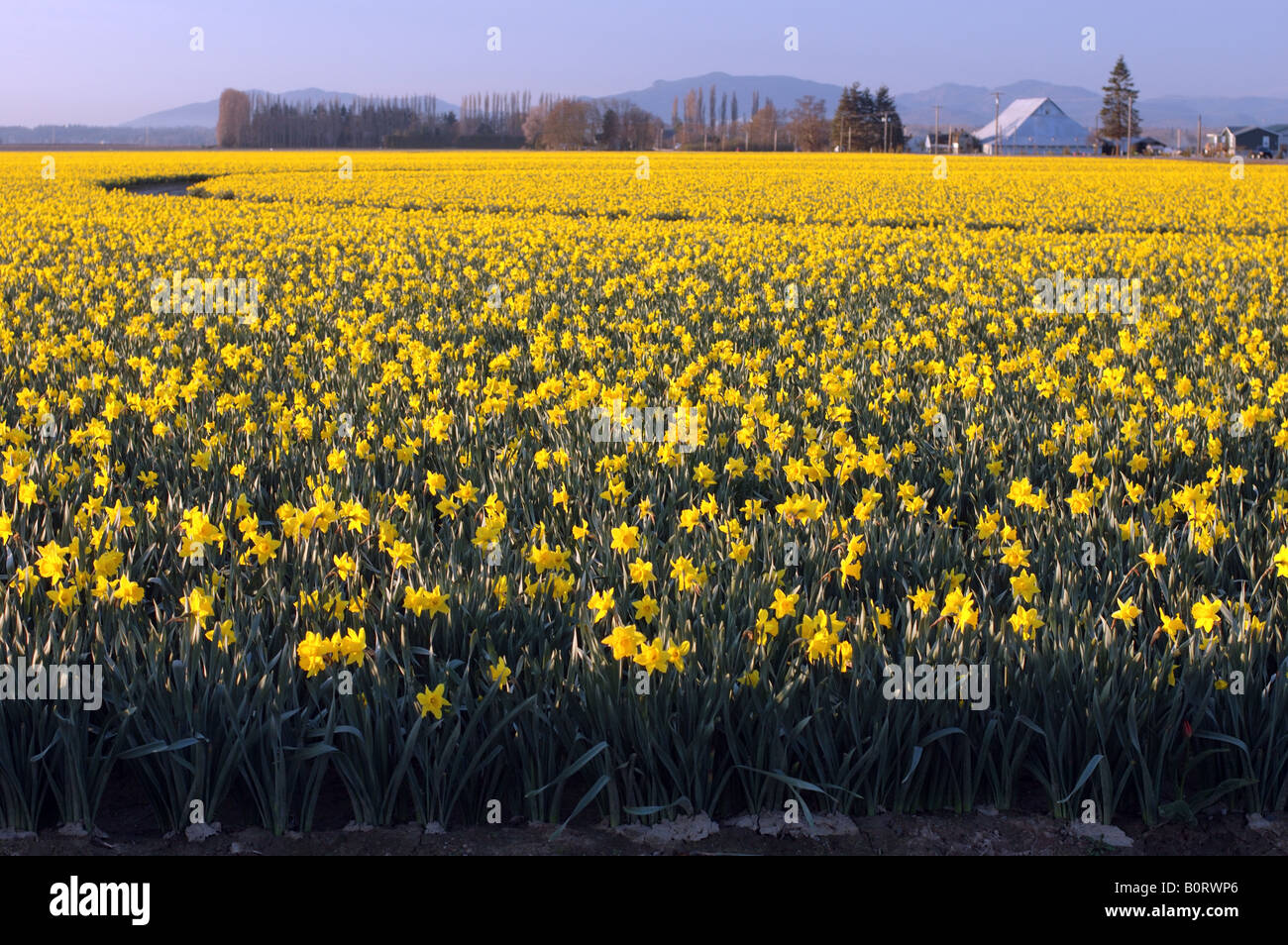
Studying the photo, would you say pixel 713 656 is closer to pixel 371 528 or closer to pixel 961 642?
pixel 961 642

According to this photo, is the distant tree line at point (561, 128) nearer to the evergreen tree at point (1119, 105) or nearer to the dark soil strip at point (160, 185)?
the evergreen tree at point (1119, 105)

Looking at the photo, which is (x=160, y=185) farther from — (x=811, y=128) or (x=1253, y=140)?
(x=1253, y=140)

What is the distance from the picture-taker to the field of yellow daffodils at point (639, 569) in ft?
10.2

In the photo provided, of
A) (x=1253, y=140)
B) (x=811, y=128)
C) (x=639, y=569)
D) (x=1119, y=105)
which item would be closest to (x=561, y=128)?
(x=811, y=128)

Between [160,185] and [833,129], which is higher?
[833,129]

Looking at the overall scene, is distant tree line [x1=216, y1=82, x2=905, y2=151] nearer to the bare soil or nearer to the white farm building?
the white farm building

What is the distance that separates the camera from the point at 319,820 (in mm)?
3184

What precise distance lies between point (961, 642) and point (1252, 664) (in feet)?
2.95

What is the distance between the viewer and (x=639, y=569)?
3.66 metres

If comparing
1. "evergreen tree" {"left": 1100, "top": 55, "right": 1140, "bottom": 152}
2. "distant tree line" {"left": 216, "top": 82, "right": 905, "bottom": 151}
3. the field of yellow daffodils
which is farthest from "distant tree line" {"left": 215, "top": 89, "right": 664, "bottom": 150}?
the field of yellow daffodils

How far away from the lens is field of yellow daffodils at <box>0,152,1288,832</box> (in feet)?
10.2

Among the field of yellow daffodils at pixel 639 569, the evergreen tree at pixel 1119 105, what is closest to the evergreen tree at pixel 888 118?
the evergreen tree at pixel 1119 105

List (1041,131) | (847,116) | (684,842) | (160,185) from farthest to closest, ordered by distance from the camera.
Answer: (1041,131) → (847,116) → (160,185) → (684,842)

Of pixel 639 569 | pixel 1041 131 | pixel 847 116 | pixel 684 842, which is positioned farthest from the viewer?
pixel 1041 131
